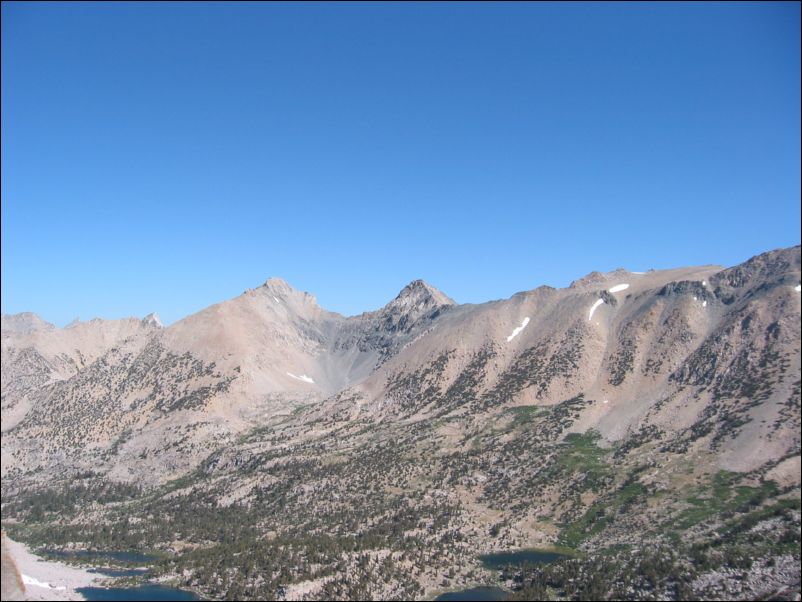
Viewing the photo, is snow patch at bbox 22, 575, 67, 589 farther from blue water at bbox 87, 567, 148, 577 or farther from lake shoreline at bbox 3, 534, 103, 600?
blue water at bbox 87, 567, 148, 577

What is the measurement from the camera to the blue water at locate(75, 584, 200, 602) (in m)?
136

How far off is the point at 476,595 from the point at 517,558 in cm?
2401

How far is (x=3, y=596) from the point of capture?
99000 millimetres

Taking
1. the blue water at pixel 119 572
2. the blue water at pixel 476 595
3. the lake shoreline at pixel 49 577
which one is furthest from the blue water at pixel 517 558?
the lake shoreline at pixel 49 577

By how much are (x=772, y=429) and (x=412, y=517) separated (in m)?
102

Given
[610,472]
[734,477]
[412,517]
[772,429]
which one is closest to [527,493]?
[610,472]

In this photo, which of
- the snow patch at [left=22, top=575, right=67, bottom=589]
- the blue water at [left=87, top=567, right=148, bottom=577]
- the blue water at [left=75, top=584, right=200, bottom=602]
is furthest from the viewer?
the blue water at [left=87, top=567, right=148, bottom=577]

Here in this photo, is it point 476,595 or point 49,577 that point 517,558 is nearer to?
point 476,595

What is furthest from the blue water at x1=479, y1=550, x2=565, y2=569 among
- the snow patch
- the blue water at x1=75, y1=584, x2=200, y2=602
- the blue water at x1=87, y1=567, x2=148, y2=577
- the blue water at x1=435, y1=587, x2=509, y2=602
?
the snow patch

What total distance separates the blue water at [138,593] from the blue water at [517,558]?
226 feet

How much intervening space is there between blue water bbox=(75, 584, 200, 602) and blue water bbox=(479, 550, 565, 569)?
2717 inches

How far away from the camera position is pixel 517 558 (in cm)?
15738

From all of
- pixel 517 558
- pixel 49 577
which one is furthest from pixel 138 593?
pixel 517 558

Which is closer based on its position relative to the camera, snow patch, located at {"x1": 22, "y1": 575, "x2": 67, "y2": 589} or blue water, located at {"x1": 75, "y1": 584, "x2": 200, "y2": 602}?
blue water, located at {"x1": 75, "y1": 584, "x2": 200, "y2": 602}
